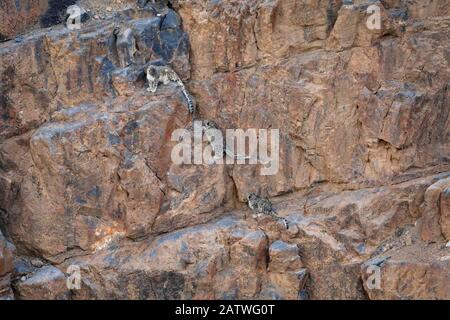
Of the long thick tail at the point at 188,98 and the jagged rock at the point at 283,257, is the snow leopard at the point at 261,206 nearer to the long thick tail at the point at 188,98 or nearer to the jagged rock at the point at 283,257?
the jagged rock at the point at 283,257

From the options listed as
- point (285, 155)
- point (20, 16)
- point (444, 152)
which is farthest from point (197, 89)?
point (444, 152)

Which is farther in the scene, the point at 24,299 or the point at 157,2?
the point at 157,2

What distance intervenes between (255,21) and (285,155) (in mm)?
2894

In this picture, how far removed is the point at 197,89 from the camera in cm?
2023

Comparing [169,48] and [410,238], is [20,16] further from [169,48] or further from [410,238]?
[410,238]

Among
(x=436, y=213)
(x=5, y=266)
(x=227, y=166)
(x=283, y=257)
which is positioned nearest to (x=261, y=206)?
(x=227, y=166)

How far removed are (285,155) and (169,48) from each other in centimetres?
335

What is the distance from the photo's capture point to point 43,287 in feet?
62.6

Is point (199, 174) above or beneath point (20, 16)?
beneath

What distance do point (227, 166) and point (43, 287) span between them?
14.9 ft

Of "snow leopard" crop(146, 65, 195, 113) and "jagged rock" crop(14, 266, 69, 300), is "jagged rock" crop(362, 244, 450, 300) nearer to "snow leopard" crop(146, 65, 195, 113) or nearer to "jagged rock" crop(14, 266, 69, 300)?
"snow leopard" crop(146, 65, 195, 113)

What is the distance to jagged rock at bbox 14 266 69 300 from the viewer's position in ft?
62.5

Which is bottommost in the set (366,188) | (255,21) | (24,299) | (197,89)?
(24,299)

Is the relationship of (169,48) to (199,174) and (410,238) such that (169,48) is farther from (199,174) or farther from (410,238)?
(410,238)
